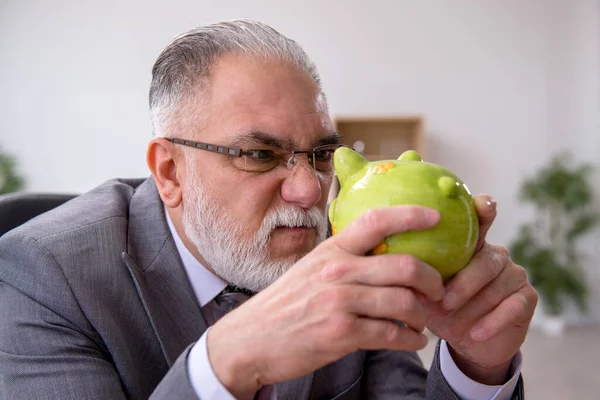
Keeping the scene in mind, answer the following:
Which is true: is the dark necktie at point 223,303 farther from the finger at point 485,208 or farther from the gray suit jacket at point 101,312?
the finger at point 485,208

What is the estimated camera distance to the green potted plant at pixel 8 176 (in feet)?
17.2

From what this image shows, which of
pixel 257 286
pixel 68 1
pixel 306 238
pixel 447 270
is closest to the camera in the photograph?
pixel 447 270

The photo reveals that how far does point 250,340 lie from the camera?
2.64 feet

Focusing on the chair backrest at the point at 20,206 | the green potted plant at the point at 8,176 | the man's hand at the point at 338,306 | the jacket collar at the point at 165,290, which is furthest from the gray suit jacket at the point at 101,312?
the green potted plant at the point at 8,176

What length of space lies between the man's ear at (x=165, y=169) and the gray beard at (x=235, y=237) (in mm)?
48

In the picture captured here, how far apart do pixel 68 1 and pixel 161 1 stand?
90 cm

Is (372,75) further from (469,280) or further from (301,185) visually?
(469,280)

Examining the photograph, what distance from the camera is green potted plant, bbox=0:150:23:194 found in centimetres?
524

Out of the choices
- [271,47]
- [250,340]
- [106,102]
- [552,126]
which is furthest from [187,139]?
[552,126]

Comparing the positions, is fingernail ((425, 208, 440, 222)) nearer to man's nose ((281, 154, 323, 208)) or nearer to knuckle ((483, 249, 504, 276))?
knuckle ((483, 249, 504, 276))

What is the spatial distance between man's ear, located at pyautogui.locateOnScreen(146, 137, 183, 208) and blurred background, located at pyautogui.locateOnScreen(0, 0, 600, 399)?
4090mm

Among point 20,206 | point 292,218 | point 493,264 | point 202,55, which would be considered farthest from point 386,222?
point 20,206

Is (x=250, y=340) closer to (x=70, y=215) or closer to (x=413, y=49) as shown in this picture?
(x=70, y=215)

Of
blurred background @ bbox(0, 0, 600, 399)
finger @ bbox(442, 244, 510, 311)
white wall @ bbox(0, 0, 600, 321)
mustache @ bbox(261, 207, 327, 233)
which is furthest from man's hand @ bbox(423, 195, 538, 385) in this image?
white wall @ bbox(0, 0, 600, 321)
